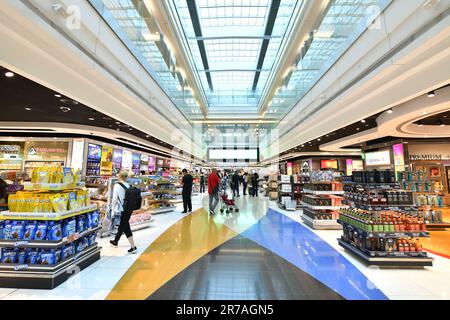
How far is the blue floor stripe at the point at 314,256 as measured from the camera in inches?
105

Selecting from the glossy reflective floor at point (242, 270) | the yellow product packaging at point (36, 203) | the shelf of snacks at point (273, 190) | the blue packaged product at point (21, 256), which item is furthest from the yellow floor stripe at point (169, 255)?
the shelf of snacks at point (273, 190)

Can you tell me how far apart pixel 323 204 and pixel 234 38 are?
33.5ft

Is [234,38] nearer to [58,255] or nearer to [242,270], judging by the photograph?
[242,270]

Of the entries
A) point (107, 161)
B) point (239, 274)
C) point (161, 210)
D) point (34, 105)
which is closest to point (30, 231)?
point (239, 274)

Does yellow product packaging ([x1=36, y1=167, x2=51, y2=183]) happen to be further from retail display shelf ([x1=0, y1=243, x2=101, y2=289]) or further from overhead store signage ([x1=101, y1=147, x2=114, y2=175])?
overhead store signage ([x1=101, y1=147, x2=114, y2=175])

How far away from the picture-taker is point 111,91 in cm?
558

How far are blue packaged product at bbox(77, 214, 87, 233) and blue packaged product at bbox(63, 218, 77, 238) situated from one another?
0.41ft

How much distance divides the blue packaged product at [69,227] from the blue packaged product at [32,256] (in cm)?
36

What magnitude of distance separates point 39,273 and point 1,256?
0.64m

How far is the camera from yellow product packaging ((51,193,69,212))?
9.10 feet

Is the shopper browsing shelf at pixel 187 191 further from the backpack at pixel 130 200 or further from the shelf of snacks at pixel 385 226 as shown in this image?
the shelf of snacks at pixel 385 226

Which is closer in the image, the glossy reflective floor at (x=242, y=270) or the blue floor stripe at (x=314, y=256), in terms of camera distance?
the glossy reflective floor at (x=242, y=270)

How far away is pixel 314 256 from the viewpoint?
379 centimetres

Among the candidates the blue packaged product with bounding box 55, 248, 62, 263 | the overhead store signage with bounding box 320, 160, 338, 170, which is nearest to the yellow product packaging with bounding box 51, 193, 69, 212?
the blue packaged product with bounding box 55, 248, 62, 263
